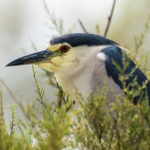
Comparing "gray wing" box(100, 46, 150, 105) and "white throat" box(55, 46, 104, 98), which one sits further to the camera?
"white throat" box(55, 46, 104, 98)

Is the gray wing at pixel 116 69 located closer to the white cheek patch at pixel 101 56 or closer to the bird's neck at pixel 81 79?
the white cheek patch at pixel 101 56

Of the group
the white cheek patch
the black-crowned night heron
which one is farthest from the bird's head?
the white cheek patch

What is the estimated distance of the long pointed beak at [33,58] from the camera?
3357mm

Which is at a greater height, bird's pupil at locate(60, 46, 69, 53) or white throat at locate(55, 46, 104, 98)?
bird's pupil at locate(60, 46, 69, 53)

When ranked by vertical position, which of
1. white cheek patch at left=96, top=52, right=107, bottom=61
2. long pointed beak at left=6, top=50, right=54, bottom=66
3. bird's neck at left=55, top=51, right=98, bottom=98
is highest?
long pointed beak at left=6, top=50, right=54, bottom=66

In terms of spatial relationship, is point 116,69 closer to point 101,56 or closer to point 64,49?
point 101,56

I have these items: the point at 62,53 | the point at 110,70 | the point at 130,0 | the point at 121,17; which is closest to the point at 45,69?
the point at 62,53

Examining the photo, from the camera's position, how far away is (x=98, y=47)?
3.43 m

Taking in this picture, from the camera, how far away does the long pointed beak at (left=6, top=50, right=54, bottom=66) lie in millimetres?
3357

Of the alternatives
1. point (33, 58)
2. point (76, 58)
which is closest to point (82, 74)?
point (76, 58)

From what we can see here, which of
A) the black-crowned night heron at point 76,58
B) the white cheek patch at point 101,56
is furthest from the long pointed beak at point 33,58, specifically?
the white cheek patch at point 101,56

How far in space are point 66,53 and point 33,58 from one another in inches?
9.7

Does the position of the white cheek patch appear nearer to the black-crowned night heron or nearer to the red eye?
the black-crowned night heron

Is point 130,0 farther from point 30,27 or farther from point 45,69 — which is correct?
point 45,69
